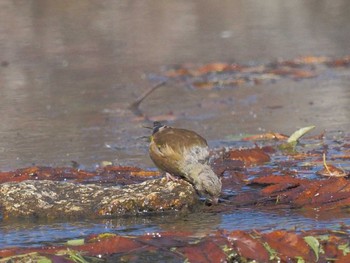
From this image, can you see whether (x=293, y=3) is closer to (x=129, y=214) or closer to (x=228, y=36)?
(x=228, y=36)

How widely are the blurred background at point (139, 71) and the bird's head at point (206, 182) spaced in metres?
1.62

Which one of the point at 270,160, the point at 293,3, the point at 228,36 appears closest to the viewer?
the point at 270,160

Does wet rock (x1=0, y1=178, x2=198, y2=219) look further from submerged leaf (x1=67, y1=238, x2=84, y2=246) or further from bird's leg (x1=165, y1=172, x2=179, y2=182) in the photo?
submerged leaf (x1=67, y1=238, x2=84, y2=246)

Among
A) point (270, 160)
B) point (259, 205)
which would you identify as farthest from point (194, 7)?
point (259, 205)

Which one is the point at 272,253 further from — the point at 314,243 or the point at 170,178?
the point at 170,178

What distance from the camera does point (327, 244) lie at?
4891 mm

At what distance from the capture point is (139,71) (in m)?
13.1

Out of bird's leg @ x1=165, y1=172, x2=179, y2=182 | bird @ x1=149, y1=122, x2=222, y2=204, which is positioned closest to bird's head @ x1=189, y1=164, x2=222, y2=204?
bird @ x1=149, y1=122, x2=222, y2=204

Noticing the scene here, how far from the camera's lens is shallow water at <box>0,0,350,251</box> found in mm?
7812

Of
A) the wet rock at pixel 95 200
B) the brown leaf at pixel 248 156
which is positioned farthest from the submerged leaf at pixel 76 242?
the brown leaf at pixel 248 156

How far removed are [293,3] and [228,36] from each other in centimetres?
334

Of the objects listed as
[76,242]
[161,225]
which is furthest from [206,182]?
[76,242]

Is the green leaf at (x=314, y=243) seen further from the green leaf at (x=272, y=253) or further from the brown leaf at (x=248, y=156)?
the brown leaf at (x=248, y=156)

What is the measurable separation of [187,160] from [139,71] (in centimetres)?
713
